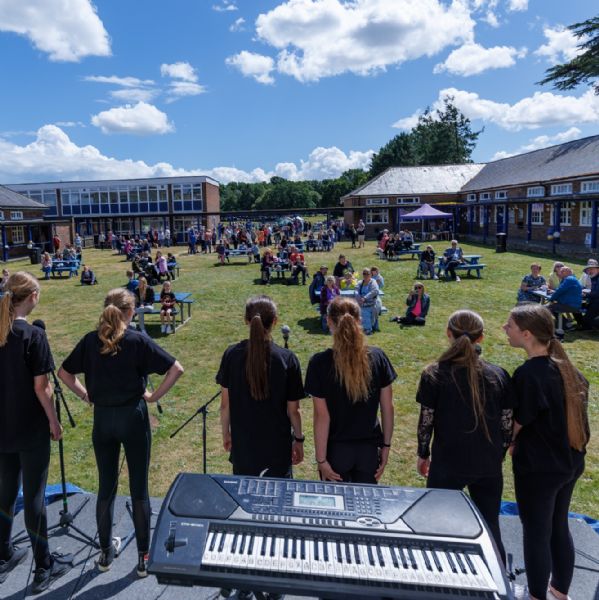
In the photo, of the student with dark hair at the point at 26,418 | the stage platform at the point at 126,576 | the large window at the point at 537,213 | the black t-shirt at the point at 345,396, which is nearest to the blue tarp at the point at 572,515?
the stage platform at the point at 126,576

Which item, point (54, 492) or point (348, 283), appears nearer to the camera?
point (54, 492)

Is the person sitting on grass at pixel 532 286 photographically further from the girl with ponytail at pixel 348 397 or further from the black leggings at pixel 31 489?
the black leggings at pixel 31 489

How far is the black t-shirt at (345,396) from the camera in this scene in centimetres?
311

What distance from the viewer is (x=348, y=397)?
10.2ft

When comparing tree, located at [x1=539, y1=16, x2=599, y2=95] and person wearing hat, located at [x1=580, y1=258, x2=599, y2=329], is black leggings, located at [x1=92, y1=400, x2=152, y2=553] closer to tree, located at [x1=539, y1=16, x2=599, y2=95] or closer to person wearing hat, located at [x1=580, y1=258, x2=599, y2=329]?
person wearing hat, located at [x1=580, y1=258, x2=599, y2=329]

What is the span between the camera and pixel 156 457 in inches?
219

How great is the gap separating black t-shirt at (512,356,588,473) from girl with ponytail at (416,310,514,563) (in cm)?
9

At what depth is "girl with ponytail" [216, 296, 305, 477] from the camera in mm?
3168

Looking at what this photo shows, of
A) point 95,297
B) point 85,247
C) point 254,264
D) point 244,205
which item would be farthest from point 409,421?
point 244,205

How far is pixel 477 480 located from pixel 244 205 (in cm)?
14516

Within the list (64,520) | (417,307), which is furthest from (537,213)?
(64,520)

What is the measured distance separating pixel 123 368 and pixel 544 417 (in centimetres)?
254

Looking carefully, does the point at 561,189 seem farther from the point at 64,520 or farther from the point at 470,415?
the point at 64,520

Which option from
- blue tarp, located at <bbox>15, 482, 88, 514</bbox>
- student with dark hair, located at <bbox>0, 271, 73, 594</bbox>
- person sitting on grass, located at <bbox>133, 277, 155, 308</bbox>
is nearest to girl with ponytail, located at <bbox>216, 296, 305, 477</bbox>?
student with dark hair, located at <bbox>0, 271, 73, 594</bbox>
